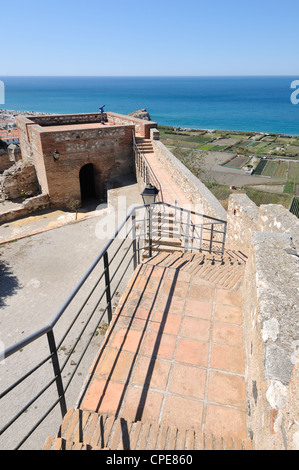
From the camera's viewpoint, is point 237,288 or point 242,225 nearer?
point 237,288

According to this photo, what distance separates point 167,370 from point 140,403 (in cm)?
43

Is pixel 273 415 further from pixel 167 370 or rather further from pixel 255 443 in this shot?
pixel 167 370

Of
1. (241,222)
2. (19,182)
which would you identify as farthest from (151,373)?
(19,182)

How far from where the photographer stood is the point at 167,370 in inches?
120

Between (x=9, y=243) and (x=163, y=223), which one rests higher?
(x=163, y=223)

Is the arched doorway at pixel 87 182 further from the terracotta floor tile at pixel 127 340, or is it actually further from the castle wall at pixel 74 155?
the terracotta floor tile at pixel 127 340

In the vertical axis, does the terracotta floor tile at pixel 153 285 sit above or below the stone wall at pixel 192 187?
above

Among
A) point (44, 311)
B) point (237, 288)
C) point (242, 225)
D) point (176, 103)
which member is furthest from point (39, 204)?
point (176, 103)

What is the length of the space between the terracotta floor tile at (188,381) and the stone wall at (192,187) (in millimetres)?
4909

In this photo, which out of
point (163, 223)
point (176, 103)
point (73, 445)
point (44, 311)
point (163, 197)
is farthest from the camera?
point (176, 103)

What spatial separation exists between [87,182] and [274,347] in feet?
57.8

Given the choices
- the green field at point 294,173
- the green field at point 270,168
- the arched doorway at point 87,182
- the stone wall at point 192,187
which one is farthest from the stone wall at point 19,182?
the green field at point 270,168

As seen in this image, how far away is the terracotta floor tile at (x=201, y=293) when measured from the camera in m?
4.00

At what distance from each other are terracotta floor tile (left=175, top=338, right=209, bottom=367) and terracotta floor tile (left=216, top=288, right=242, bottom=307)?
0.78 meters
